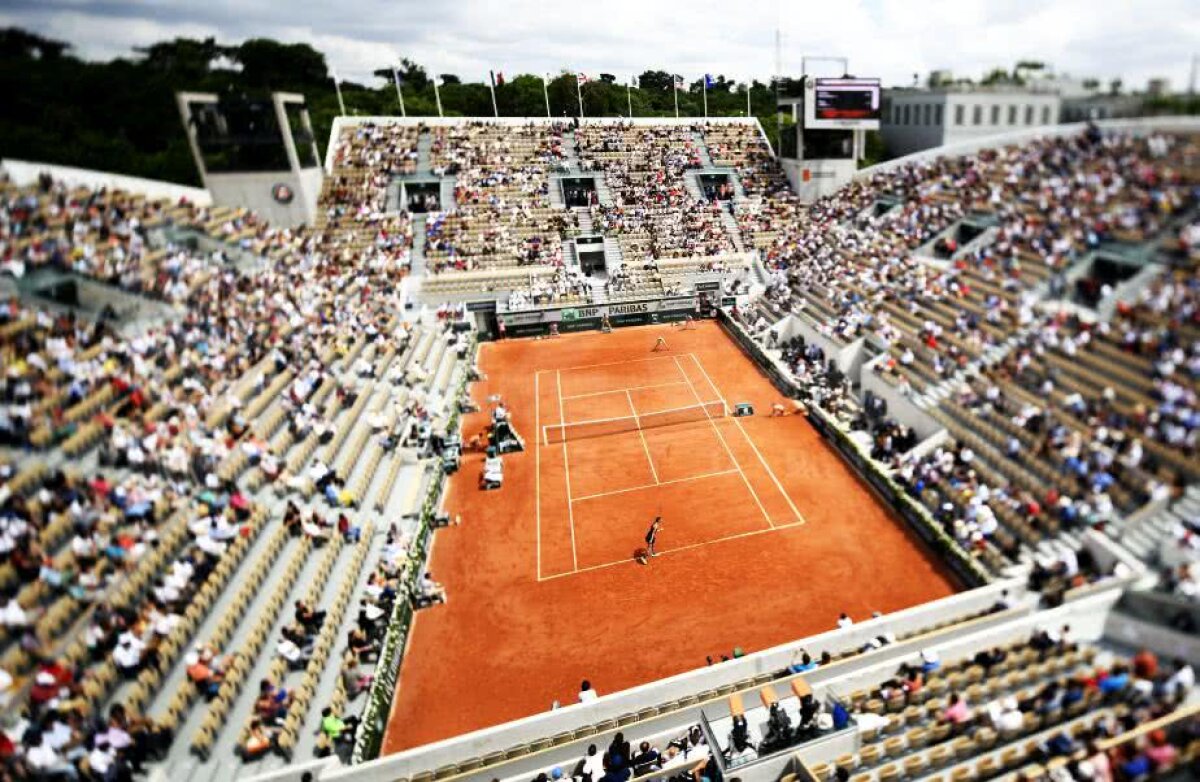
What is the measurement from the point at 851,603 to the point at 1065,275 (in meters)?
12.8

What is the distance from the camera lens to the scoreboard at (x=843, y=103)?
1522 inches

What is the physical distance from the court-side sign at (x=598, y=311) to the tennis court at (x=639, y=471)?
6.91 meters

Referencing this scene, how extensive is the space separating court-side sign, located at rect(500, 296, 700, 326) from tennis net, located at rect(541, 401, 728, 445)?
1151 centimetres

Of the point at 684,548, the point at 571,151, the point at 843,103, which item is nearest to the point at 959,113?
the point at 843,103

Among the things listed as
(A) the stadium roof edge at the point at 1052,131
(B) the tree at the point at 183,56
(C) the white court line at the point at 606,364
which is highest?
(B) the tree at the point at 183,56

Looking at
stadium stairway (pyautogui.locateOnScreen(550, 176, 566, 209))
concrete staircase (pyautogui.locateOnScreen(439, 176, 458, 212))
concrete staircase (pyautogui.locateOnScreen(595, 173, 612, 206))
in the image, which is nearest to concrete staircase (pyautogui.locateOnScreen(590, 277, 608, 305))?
stadium stairway (pyautogui.locateOnScreen(550, 176, 566, 209))

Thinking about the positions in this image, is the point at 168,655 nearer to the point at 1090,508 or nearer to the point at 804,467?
the point at 804,467

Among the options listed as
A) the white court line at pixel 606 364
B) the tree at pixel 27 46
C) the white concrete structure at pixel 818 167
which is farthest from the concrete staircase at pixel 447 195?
the white concrete structure at pixel 818 167

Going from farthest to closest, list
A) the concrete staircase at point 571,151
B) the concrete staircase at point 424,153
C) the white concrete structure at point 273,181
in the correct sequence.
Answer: the concrete staircase at point 571,151 < the concrete staircase at point 424,153 < the white concrete structure at point 273,181

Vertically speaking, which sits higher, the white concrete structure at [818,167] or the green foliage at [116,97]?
the green foliage at [116,97]

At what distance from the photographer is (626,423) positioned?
2336 centimetres

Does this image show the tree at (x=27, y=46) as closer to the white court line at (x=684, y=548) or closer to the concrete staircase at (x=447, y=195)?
the concrete staircase at (x=447, y=195)

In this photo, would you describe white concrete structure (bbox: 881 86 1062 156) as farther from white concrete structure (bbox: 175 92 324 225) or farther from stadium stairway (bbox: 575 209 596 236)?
white concrete structure (bbox: 175 92 324 225)

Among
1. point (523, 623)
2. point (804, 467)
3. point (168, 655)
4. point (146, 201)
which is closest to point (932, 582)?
point (804, 467)
